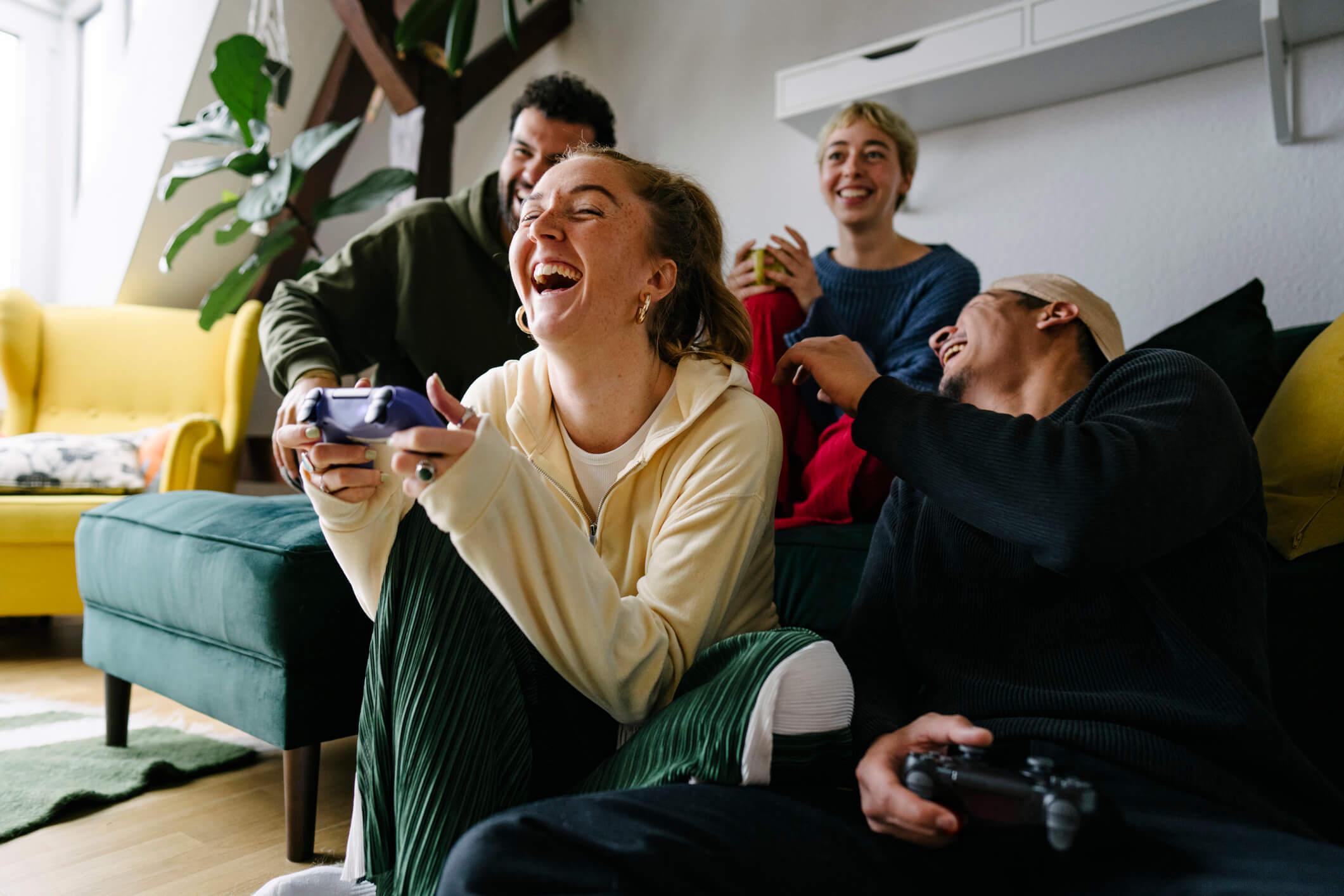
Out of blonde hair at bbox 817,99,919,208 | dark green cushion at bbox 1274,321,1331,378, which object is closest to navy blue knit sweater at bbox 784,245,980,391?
blonde hair at bbox 817,99,919,208

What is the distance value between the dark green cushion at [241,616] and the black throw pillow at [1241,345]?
123 centimetres

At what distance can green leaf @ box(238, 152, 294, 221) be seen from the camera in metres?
2.78

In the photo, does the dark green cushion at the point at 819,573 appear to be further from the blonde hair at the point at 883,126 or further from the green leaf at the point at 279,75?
the green leaf at the point at 279,75

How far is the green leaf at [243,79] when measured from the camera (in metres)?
2.66

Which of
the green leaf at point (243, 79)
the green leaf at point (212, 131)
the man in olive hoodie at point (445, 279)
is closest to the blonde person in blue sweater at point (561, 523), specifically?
the man in olive hoodie at point (445, 279)

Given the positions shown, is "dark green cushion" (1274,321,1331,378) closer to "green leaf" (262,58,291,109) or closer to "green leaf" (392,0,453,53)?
"green leaf" (392,0,453,53)

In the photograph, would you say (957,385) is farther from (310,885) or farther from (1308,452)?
(310,885)

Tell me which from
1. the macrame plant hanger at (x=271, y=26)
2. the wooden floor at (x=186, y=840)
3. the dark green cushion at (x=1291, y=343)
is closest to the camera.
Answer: the wooden floor at (x=186, y=840)

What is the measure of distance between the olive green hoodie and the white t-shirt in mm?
1008

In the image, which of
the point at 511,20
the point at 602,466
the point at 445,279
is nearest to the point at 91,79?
the point at 511,20

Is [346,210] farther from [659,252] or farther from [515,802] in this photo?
[515,802]

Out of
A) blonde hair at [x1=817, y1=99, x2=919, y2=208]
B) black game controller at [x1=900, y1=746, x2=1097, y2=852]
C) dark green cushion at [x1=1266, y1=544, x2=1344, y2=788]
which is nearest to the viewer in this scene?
black game controller at [x1=900, y1=746, x2=1097, y2=852]

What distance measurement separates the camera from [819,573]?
1.41 m

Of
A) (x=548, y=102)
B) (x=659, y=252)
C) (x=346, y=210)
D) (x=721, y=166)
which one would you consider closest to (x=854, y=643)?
(x=659, y=252)
